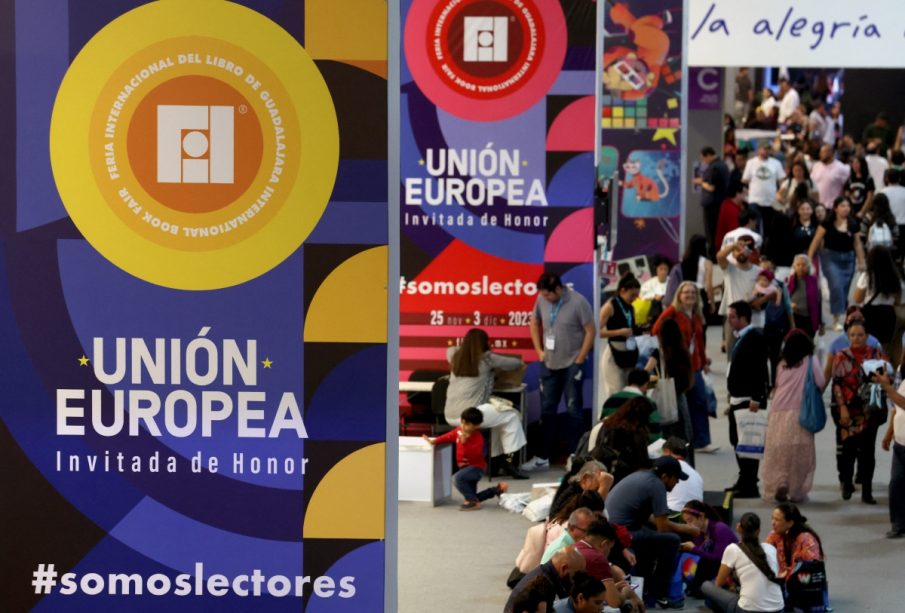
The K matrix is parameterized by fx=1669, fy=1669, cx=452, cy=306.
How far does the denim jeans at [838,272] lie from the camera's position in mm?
16547

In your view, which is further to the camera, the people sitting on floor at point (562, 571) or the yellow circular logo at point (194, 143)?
the people sitting on floor at point (562, 571)

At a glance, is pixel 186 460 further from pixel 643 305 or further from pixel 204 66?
pixel 643 305

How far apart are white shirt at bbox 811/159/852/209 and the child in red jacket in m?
11.1

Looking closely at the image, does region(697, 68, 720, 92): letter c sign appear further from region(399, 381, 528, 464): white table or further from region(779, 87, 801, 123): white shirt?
region(779, 87, 801, 123): white shirt

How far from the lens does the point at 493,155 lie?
11.7m

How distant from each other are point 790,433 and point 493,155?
2811 mm

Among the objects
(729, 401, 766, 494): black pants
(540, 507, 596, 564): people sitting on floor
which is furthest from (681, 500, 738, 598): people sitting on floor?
(729, 401, 766, 494): black pants

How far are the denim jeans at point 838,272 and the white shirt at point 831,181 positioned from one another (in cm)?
410

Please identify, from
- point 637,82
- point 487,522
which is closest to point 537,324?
point 487,522

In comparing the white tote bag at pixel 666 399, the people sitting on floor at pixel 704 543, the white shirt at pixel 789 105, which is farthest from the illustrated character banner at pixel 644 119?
the white shirt at pixel 789 105

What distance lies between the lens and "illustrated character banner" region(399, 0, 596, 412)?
11555 millimetres

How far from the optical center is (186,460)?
435 centimetres

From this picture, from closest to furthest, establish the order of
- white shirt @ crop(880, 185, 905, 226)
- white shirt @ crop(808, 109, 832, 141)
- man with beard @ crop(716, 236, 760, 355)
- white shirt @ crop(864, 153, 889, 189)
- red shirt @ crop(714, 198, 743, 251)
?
man with beard @ crop(716, 236, 760, 355), red shirt @ crop(714, 198, 743, 251), white shirt @ crop(880, 185, 905, 226), white shirt @ crop(864, 153, 889, 189), white shirt @ crop(808, 109, 832, 141)

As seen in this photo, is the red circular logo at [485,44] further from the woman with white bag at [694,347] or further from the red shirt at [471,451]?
the red shirt at [471,451]
